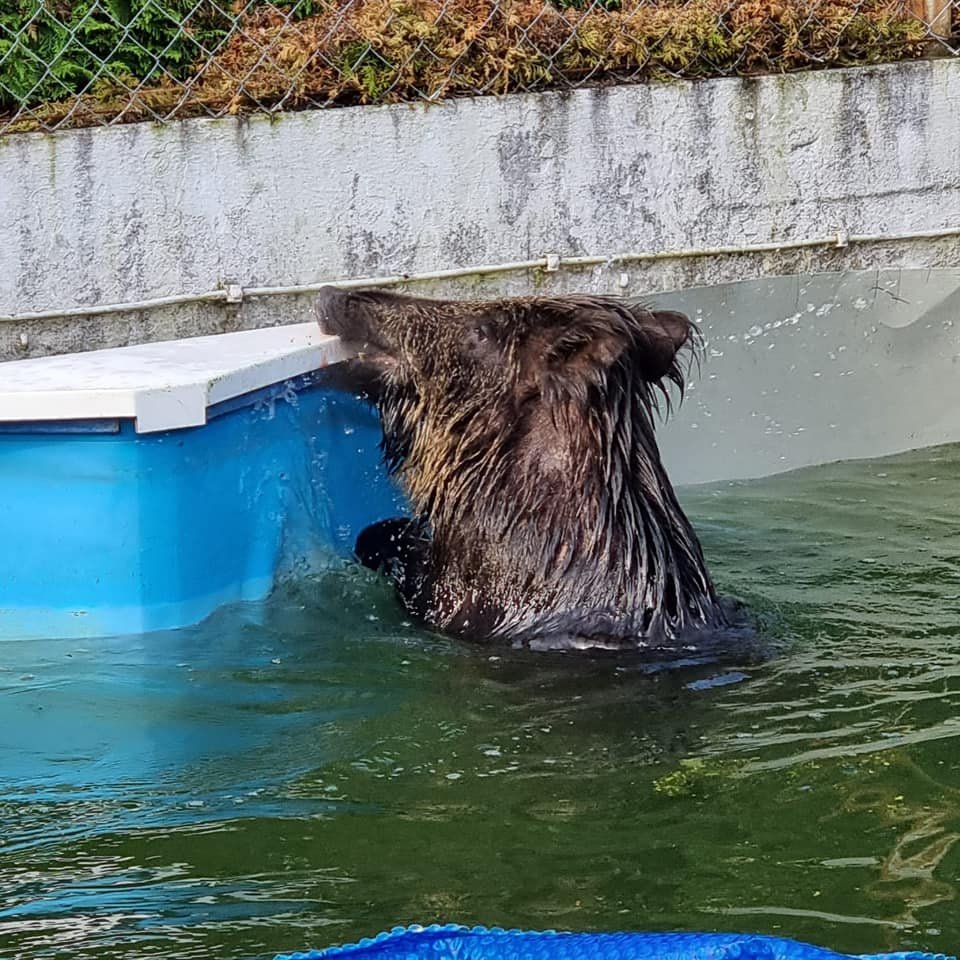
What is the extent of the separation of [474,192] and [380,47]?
31.5 inches

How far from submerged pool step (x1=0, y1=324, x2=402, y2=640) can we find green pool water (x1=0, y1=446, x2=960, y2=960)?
0.12 m

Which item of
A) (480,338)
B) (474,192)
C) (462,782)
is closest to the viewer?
(462,782)

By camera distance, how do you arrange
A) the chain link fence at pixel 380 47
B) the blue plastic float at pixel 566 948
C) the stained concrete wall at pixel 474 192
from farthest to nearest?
the chain link fence at pixel 380 47 < the stained concrete wall at pixel 474 192 < the blue plastic float at pixel 566 948

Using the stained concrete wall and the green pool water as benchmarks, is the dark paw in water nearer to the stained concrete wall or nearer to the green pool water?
the green pool water

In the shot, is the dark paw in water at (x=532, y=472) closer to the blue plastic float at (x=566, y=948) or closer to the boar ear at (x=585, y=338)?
the boar ear at (x=585, y=338)

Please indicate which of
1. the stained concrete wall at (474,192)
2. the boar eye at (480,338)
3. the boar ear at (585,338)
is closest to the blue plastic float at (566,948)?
the boar ear at (585,338)

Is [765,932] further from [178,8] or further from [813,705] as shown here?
[178,8]

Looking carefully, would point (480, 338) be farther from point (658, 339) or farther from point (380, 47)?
point (380, 47)

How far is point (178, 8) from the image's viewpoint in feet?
25.4

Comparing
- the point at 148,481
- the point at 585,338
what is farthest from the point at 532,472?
the point at 148,481

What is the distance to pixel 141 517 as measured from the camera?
500 cm

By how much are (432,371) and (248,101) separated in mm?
2232

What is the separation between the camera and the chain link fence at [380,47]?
7.25 metres

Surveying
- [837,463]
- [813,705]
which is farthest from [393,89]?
[813,705]
